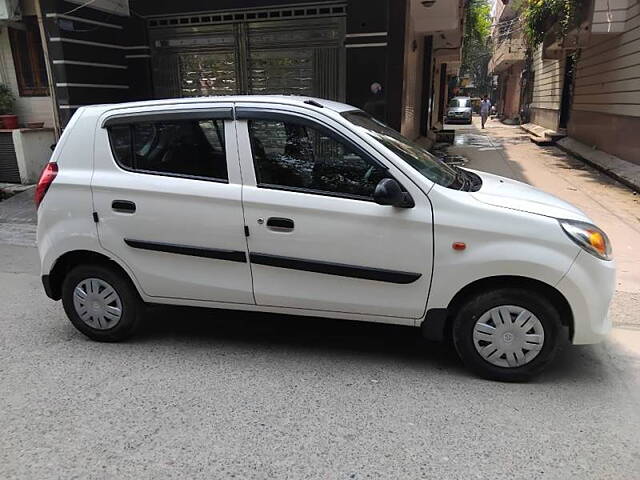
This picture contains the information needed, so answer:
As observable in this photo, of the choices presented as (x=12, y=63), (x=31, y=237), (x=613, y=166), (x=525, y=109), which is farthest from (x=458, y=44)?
(x=31, y=237)

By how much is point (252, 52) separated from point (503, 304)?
779 cm

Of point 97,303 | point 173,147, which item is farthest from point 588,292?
point 97,303

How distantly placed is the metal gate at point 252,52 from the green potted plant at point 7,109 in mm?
3043

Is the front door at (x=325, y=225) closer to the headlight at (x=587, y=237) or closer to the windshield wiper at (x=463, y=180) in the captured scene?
the windshield wiper at (x=463, y=180)

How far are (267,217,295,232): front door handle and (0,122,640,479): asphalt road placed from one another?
102 cm

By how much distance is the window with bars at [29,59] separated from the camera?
10562 mm

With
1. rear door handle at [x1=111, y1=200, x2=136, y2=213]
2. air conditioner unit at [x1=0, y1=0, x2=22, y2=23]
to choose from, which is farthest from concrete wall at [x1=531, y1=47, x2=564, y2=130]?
rear door handle at [x1=111, y1=200, x2=136, y2=213]

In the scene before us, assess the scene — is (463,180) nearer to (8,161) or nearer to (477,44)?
(8,161)

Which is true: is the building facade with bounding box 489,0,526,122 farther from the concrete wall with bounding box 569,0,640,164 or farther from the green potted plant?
the green potted plant

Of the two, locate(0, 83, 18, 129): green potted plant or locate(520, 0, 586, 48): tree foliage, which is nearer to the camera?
locate(0, 83, 18, 129): green potted plant

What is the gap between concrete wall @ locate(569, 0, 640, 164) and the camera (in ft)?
38.3

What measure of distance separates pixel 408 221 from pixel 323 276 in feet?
2.29

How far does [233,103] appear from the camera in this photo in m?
3.67

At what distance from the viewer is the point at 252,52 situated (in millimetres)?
9609
